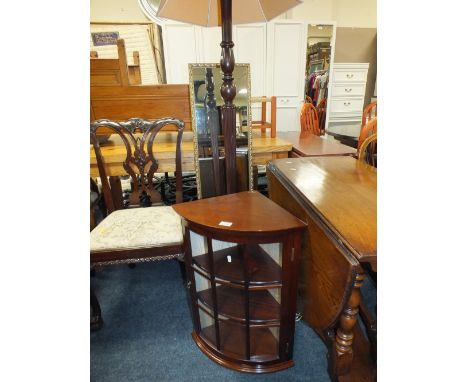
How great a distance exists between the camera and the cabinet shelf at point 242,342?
1.05 meters

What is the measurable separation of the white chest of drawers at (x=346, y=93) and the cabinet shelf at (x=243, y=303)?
3.39m

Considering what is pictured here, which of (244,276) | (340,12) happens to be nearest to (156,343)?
(244,276)

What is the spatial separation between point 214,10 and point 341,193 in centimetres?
97

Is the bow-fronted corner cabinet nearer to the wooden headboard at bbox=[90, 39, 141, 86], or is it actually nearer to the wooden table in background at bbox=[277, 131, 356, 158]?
the wooden table in background at bbox=[277, 131, 356, 158]

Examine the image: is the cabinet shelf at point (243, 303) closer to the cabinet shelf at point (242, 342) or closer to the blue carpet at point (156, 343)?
the cabinet shelf at point (242, 342)

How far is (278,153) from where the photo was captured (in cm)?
204

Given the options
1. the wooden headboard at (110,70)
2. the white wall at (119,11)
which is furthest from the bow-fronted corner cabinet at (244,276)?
the white wall at (119,11)

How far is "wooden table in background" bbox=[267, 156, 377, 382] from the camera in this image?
2.19 ft

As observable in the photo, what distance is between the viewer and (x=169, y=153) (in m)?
1.76

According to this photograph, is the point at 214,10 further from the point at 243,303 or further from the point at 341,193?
the point at 243,303

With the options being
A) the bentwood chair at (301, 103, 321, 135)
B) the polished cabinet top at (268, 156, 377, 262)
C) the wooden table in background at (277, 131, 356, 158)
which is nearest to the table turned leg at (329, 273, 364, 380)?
the polished cabinet top at (268, 156, 377, 262)
